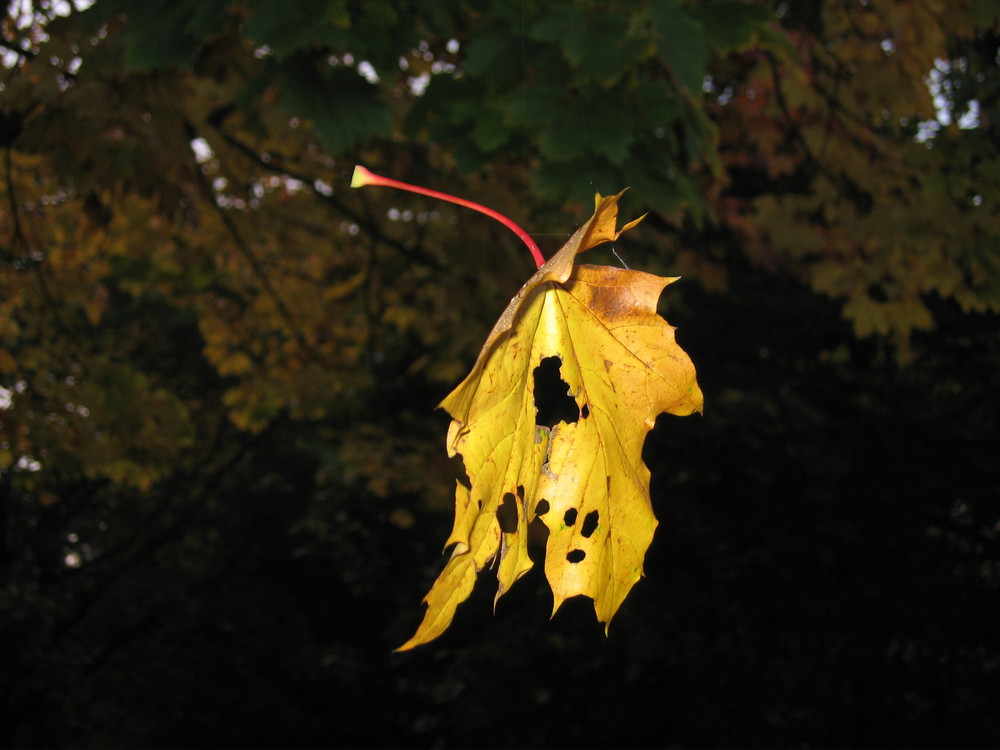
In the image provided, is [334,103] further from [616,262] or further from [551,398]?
[551,398]

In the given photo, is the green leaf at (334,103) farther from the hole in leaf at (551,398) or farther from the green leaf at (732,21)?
the hole in leaf at (551,398)

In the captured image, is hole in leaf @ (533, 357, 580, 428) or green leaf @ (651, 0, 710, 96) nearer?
green leaf @ (651, 0, 710, 96)

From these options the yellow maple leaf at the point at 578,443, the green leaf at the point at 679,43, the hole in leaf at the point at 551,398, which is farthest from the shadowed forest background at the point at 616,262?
the yellow maple leaf at the point at 578,443

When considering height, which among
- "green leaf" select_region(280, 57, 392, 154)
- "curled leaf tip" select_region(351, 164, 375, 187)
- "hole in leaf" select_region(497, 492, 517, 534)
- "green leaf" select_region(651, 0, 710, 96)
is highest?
"green leaf" select_region(280, 57, 392, 154)

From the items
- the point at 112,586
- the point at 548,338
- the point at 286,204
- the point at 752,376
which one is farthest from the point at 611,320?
the point at 112,586

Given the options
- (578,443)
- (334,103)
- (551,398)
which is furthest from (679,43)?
(551,398)

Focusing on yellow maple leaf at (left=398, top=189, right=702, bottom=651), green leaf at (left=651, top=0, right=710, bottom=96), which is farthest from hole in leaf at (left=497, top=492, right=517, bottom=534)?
green leaf at (left=651, top=0, right=710, bottom=96)

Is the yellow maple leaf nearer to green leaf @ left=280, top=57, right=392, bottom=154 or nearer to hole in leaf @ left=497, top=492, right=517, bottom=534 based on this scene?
hole in leaf @ left=497, top=492, right=517, bottom=534
